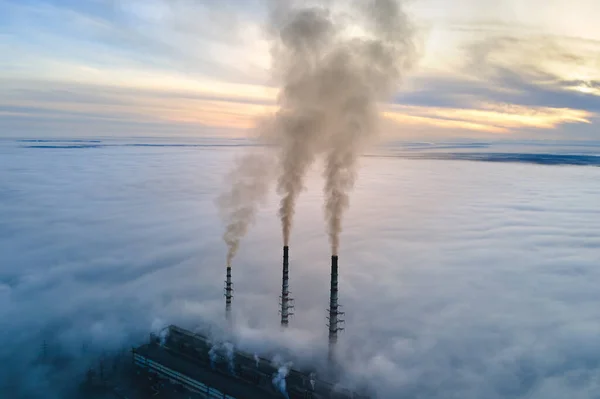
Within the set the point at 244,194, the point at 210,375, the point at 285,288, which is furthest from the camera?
the point at 244,194

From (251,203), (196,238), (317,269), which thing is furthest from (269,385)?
(196,238)

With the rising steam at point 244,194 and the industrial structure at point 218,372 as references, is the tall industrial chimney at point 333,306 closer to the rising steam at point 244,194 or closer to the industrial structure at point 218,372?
the industrial structure at point 218,372

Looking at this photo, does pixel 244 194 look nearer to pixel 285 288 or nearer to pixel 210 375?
pixel 285 288

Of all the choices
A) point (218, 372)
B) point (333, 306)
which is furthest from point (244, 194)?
point (218, 372)

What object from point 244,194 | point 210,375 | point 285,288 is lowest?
point 210,375

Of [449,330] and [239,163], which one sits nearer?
[239,163]

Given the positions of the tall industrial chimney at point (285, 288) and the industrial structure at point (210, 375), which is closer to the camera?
the industrial structure at point (210, 375)

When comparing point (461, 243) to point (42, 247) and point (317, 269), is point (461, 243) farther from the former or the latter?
point (42, 247)

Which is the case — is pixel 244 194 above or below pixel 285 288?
above

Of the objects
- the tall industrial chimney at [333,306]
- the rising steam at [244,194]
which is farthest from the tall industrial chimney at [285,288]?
the rising steam at [244,194]

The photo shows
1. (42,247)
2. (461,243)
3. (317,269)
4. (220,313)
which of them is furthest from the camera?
(461,243)

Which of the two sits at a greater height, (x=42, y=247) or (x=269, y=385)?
(x=269, y=385)
